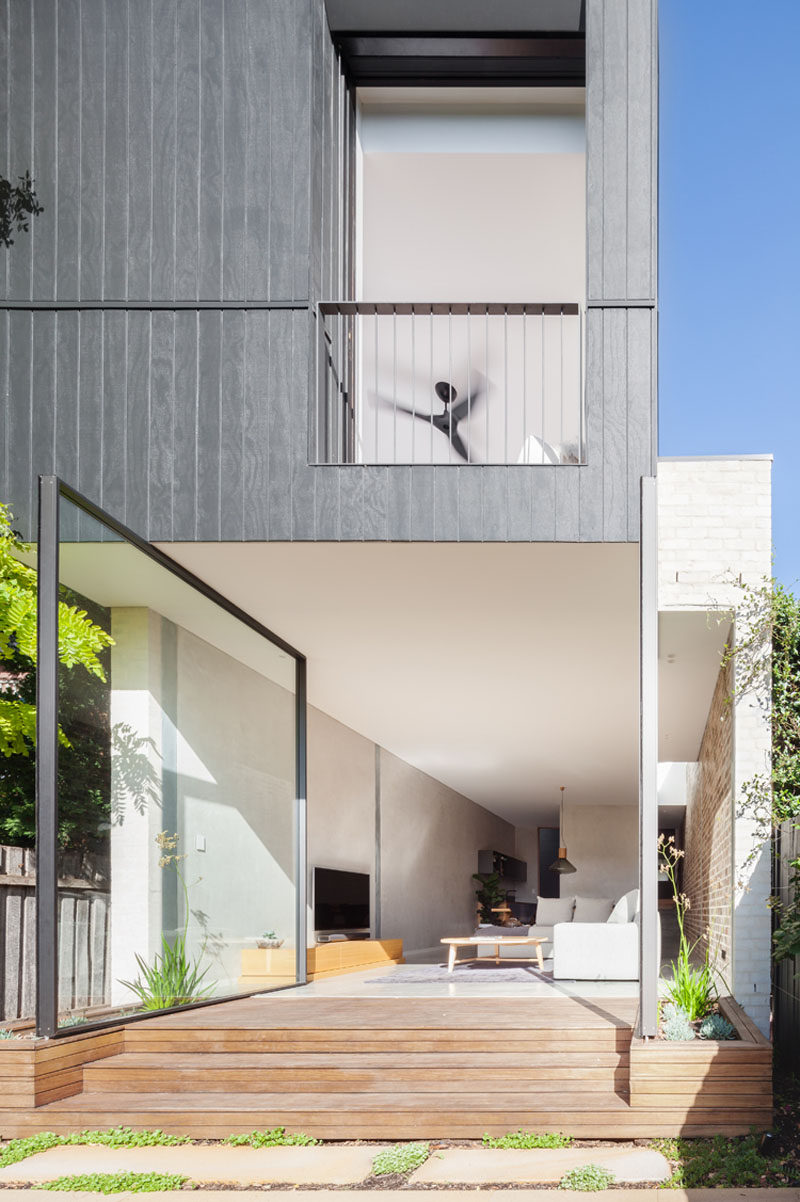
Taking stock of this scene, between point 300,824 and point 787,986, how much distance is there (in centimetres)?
412

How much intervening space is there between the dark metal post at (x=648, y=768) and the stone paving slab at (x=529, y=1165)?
0.81 metres

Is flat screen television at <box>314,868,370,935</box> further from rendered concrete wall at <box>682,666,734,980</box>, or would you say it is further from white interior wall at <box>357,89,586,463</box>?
white interior wall at <box>357,89,586,463</box>

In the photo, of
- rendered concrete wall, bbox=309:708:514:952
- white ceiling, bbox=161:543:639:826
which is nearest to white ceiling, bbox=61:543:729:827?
white ceiling, bbox=161:543:639:826

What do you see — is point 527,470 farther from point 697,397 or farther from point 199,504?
point 697,397

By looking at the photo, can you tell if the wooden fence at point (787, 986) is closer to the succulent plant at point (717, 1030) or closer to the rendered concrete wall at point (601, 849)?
the succulent plant at point (717, 1030)

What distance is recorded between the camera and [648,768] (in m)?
5.88

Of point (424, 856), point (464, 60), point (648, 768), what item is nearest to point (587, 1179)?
point (648, 768)

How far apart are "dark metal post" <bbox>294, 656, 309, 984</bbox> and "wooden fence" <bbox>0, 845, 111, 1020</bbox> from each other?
10.2 feet

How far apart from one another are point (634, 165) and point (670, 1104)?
16.1 ft

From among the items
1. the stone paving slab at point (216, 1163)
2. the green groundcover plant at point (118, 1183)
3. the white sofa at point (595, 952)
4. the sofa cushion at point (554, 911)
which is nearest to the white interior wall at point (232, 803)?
the stone paving slab at point (216, 1163)

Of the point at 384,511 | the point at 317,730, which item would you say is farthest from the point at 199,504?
the point at 317,730

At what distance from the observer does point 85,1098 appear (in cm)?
540

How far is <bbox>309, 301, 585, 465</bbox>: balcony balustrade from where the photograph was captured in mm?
7309

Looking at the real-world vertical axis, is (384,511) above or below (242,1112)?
above
